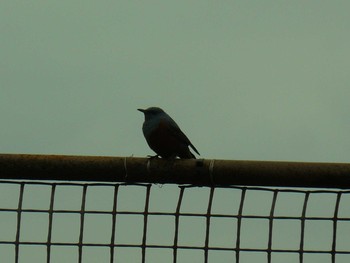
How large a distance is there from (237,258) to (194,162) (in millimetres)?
681

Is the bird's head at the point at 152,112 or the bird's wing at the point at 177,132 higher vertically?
the bird's head at the point at 152,112

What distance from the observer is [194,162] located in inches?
209

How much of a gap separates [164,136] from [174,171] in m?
3.76

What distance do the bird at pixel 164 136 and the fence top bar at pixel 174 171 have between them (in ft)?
10.5

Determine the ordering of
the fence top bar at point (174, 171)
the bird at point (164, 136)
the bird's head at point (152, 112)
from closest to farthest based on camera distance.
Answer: the fence top bar at point (174, 171) → the bird at point (164, 136) → the bird's head at point (152, 112)

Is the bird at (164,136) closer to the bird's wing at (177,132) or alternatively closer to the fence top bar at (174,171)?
the bird's wing at (177,132)

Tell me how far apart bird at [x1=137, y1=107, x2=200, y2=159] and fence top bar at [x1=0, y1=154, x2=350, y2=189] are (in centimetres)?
321

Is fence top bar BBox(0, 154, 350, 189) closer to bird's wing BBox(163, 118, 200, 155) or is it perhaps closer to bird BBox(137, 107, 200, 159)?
bird BBox(137, 107, 200, 159)

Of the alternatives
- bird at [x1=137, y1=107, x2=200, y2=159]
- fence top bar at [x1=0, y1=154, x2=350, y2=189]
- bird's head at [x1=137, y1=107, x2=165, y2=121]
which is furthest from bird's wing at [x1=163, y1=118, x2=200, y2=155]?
fence top bar at [x1=0, y1=154, x2=350, y2=189]

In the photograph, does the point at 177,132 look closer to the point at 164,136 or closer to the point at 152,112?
the point at 164,136

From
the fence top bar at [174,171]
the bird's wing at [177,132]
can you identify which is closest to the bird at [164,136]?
the bird's wing at [177,132]

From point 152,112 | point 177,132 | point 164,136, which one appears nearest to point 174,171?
point 164,136

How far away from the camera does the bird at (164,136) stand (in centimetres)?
880

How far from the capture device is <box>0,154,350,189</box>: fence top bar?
5117 mm
